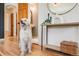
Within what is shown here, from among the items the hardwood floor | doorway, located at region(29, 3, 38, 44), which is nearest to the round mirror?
doorway, located at region(29, 3, 38, 44)

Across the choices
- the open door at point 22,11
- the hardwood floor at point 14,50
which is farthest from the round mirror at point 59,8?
the hardwood floor at point 14,50

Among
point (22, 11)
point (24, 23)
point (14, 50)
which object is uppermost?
point (22, 11)

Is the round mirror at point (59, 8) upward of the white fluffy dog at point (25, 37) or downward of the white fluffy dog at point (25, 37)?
upward

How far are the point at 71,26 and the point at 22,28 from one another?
589 millimetres

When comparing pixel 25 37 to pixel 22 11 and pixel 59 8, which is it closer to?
pixel 22 11

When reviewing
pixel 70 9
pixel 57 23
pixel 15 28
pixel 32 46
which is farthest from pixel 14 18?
pixel 70 9

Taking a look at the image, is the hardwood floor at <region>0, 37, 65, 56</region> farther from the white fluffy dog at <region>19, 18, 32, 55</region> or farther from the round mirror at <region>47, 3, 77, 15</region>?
the round mirror at <region>47, 3, 77, 15</region>

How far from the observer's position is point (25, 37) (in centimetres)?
202

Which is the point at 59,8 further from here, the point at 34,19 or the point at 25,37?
the point at 25,37

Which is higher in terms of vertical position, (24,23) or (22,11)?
(22,11)

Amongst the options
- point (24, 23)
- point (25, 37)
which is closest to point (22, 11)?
point (24, 23)

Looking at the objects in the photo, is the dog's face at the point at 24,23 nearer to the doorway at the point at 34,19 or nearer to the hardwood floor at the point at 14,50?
the doorway at the point at 34,19

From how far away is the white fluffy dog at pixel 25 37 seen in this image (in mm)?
1993

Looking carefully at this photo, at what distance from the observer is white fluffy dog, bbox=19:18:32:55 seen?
6.54ft
